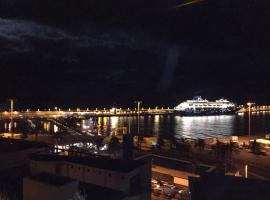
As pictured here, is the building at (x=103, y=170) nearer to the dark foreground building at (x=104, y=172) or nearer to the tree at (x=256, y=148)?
the dark foreground building at (x=104, y=172)

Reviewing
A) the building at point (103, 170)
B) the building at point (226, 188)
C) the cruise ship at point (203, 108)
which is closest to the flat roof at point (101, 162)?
the building at point (103, 170)

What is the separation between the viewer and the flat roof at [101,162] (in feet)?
21.8

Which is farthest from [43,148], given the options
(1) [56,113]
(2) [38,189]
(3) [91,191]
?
(1) [56,113]

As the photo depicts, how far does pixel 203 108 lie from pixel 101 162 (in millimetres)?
71109

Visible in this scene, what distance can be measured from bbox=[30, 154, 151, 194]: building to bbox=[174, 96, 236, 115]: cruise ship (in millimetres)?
65656

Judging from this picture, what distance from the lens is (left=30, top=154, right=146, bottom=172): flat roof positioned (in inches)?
262

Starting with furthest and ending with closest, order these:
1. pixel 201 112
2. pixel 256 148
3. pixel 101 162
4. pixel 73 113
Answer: pixel 201 112, pixel 73 113, pixel 256 148, pixel 101 162

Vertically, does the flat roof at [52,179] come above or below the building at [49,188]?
above

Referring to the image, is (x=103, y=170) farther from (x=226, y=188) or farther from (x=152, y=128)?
(x=152, y=128)

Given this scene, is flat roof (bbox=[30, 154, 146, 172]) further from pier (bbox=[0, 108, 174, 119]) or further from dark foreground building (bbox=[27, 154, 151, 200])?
pier (bbox=[0, 108, 174, 119])

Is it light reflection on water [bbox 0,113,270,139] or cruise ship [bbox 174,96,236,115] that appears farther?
cruise ship [bbox 174,96,236,115]

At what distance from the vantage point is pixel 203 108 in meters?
76.1

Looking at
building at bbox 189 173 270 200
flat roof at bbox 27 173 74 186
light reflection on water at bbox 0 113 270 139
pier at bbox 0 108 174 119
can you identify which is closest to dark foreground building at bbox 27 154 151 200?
flat roof at bbox 27 173 74 186

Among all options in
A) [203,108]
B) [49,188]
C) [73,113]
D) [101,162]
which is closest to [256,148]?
[101,162]
